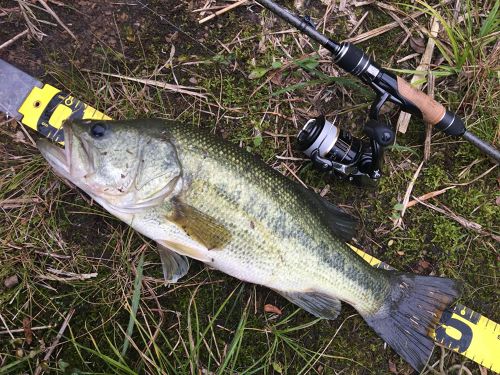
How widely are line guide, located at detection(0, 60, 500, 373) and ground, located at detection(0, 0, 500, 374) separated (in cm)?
10

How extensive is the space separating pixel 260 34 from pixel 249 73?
0.37 metres

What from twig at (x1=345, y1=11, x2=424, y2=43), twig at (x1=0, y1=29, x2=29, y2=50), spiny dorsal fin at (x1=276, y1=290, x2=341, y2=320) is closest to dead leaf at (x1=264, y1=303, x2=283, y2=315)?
spiny dorsal fin at (x1=276, y1=290, x2=341, y2=320)

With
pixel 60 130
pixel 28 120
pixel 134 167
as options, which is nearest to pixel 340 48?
pixel 134 167

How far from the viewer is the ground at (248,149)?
342 centimetres

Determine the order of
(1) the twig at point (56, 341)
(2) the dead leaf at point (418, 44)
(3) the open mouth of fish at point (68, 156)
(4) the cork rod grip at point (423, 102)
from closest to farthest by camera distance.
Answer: (3) the open mouth of fish at point (68, 156) → (1) the twig at point (56, 341) → (4) the cork rod grip at point (423, 102) → (2) the dead leaf at point (418, 44)

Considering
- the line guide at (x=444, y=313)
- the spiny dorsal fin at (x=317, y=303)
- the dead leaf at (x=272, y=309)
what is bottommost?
the dead leaf at (x=272, y=309)

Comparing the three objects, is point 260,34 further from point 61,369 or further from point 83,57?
point 61,369

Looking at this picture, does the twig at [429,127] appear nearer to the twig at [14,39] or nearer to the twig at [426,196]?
the twig at [426,196]

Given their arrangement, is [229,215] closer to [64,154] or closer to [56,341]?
[64,154]

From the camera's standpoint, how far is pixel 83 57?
3.68 meters

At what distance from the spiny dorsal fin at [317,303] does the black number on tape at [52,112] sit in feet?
7.01

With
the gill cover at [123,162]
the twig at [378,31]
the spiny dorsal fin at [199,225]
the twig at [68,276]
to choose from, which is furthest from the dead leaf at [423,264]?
the twig at [68,276]

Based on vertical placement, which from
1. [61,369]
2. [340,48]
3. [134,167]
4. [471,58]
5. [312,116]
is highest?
[471,58]

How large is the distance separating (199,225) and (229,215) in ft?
0.71
